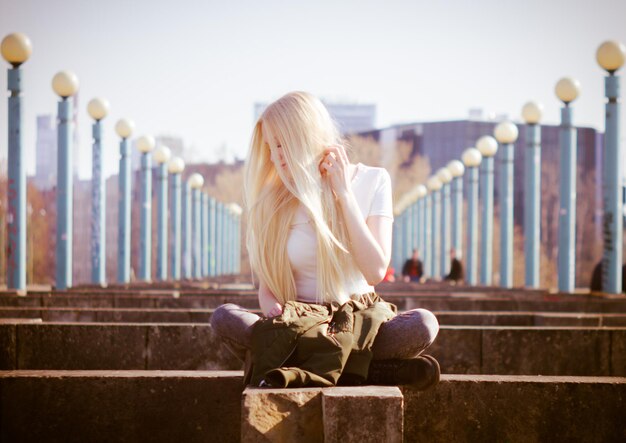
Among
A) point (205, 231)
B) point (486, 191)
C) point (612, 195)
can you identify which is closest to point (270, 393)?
point (612, 195)

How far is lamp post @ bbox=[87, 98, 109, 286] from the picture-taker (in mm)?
19500

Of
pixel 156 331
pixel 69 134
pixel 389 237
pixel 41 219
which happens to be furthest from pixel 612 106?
pixel 41 219

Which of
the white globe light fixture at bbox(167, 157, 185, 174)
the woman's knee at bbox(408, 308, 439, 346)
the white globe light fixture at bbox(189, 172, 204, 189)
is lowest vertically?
the woman's knee at bbox(408, 308, 439, 346)

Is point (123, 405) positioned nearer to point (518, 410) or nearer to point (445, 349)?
point (518, 410)

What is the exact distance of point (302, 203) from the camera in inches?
179

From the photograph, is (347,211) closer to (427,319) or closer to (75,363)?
(427,319)

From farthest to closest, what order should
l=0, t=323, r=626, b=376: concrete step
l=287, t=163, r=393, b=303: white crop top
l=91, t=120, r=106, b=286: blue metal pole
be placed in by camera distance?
l=91, t=120, r=106, b=286: blue metal pole, l=0, t=323, r=626, b=376: concrete step, l=287, t=163, r=393, b=303: white crop top

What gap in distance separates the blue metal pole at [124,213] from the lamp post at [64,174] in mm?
6021

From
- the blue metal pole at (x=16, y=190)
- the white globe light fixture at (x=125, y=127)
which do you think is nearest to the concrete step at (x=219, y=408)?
the blue metal pole at (x=16, y=190)

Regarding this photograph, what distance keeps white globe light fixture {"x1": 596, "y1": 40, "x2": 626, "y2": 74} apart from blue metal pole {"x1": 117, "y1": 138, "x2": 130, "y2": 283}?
37.6 ft

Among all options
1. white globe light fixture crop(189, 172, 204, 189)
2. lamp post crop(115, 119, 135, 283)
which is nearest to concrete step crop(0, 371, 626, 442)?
lamp post crop(115, 119, 135, 283)

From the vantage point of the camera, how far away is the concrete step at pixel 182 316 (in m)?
8.01

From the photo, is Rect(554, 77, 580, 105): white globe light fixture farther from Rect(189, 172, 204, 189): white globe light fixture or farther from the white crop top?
Rect(189, 172, 204, 189): white globe light fixture

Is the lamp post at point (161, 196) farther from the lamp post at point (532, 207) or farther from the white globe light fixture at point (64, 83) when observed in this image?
the white globe light fixture at point (64, 83)
